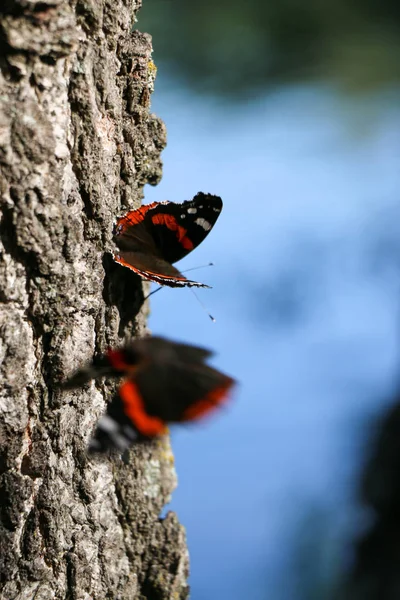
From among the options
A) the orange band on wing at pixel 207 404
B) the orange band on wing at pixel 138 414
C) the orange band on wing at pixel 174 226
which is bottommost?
the orange band on wing at pixel 138 414

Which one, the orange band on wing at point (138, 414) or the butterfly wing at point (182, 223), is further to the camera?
Result: the butterfly wing at point (182, 223)

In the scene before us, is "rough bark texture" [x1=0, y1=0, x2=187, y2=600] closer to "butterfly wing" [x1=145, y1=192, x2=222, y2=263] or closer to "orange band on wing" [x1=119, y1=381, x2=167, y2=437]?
"butterfly wing" [x1=145, y1=192, x2=222, y2=263]

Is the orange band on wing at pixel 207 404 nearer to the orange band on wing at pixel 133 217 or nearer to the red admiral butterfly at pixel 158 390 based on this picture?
the red admiral butterfly at pixel 158 390

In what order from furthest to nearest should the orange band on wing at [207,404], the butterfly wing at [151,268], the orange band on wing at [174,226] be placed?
Answer: 1. the orange band on wing at [174,226]
2. the butterfly wing at [151,268]
3. the orange band on wing at [207,404]

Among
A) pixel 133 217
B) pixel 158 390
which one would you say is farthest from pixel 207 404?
pixel 133 217

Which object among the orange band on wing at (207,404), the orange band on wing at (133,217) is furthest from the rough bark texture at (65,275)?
the orange band on wing at (207,404)

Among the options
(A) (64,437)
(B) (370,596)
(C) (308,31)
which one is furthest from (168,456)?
(C) (308,31)

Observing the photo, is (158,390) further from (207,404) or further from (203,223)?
(203,223)

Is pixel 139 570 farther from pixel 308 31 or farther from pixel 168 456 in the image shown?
pixel 308 31
